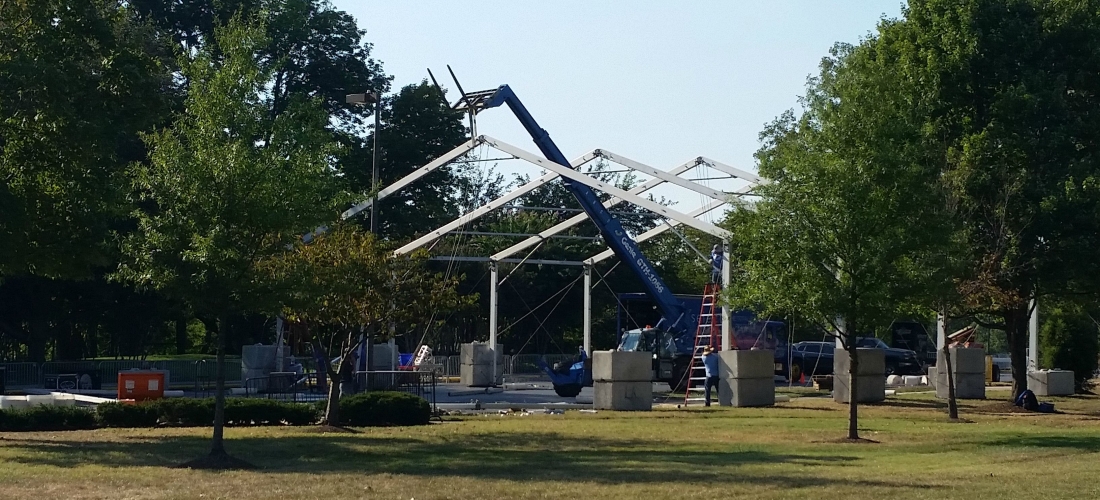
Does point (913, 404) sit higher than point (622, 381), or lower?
lower

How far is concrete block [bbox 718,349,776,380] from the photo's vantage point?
105ft

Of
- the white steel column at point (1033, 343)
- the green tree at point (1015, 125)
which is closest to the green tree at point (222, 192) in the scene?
the green tree at point (1015, 125)

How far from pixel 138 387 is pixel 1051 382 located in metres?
27.1

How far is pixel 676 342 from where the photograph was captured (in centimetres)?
4156

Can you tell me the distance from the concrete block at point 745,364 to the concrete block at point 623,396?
2669 mm

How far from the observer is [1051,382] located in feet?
126

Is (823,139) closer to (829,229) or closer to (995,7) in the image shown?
(829,229)

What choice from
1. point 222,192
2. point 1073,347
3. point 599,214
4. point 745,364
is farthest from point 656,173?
point 222,192

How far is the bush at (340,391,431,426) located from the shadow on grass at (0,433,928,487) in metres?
2.32

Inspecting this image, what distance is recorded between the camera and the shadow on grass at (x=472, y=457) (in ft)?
53.6

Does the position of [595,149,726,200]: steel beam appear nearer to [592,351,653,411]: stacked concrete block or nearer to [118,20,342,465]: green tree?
[592,351,653,411]: stacked concrete block

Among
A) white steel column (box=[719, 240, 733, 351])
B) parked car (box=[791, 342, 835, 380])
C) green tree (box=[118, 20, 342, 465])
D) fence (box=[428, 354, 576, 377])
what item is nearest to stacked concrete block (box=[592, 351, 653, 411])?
white steel column (box=[719, 240, 733, 351])

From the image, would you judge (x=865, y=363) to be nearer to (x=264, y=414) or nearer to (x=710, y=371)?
(x=710, y=371)

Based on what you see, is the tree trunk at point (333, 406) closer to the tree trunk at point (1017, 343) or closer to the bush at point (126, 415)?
the bush at point (126, 415)
